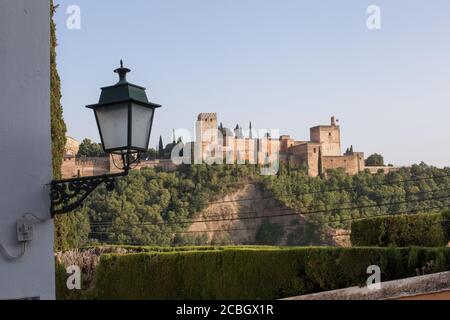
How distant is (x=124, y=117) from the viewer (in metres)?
3.52

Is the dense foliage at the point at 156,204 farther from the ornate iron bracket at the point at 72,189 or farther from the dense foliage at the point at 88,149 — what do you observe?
the ornate iron bracket at the point at 72,189

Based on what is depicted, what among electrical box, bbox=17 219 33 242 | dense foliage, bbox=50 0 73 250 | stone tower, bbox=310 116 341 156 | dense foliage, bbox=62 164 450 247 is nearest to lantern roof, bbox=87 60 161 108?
electrical box, bbox=17 219 33 242

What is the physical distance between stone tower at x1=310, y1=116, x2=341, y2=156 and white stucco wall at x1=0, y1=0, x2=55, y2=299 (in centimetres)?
8562

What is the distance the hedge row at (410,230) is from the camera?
13.1m

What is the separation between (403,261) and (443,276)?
415cm

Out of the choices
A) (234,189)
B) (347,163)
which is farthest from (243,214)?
(347,163)

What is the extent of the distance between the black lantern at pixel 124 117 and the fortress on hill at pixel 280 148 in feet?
228

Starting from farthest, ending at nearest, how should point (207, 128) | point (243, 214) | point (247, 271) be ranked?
1. point (207, 128)
2. point (243, 214)
3. point (247, 271)

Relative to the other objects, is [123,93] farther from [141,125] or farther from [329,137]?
[329,137]

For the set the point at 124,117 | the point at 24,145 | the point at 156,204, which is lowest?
the point at 156,204

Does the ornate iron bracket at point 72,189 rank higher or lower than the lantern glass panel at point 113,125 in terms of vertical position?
lower

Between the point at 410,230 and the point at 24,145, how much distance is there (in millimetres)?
10775

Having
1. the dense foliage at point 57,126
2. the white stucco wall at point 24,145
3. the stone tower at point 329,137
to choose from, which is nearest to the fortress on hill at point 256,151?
the stone tower at point 329,137

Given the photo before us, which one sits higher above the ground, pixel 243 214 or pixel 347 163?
pixel 347 163
